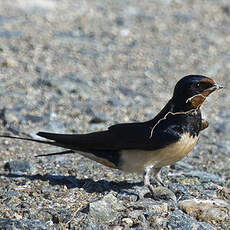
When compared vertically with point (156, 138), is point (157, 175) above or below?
below

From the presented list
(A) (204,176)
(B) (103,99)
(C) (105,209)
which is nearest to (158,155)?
(C) (105,209)

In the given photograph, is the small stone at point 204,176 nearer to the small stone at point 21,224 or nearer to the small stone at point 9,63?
the small stone at point 21,224

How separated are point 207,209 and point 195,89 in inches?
39.0

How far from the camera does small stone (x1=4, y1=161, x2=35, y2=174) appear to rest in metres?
5.76

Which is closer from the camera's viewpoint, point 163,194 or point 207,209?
point 207,209

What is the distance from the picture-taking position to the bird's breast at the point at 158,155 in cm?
504

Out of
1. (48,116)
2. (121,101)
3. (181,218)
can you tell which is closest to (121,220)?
(181,218)

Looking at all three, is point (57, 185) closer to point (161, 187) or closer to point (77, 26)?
point (161, 187)

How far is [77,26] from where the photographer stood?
34.3 ft

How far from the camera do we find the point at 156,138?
200 inches

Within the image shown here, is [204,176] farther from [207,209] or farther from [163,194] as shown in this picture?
[207,209]

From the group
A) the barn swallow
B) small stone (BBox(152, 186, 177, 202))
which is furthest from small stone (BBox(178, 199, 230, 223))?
the barn swallow

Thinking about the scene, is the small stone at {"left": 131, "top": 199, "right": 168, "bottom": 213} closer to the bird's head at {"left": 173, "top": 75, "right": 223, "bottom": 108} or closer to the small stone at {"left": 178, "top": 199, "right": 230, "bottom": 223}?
the small stone at {"left": 178, "top": 199, "right": 230, "bottom": 223}

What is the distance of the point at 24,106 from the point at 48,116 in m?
0.38
